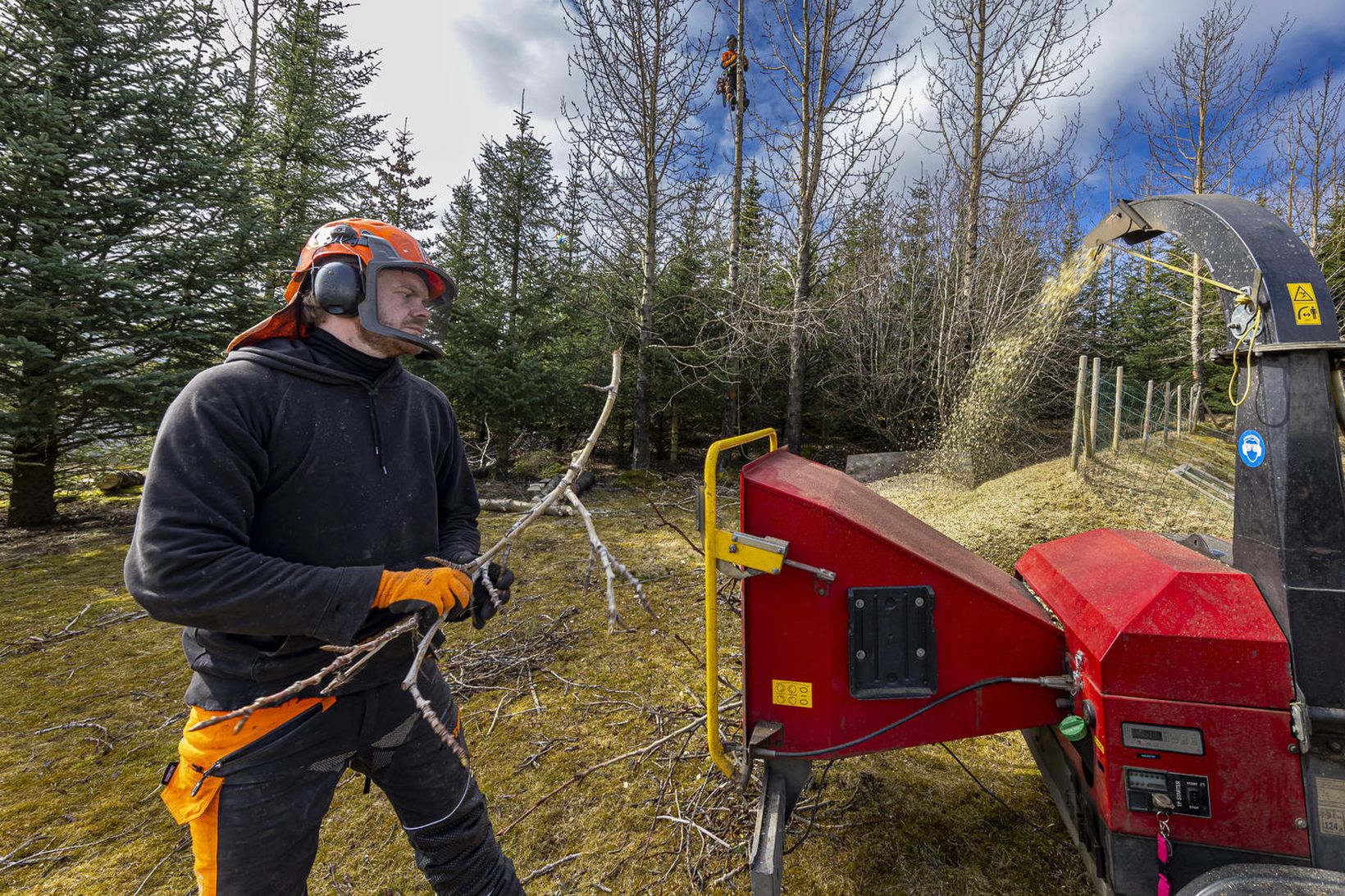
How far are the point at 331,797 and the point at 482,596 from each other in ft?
2.21

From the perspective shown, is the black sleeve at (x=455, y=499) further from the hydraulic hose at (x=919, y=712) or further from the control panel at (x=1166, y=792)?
the control panel at (x=1166, y=792)

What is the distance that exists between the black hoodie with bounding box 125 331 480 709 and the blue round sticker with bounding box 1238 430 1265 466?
2456 millimetres

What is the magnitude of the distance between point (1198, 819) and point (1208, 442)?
1118cm

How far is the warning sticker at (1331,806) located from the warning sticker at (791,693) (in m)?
1.24

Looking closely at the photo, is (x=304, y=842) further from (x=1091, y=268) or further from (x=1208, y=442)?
(x=1208, y=442)

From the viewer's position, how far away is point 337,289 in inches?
58.5

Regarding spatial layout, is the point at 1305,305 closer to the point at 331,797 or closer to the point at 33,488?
the point at 331,797

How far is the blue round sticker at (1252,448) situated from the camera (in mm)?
1412

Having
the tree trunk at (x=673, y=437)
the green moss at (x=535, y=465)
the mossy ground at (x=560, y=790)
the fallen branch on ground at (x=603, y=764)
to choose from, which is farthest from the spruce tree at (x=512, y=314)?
the fallen branch on ground at (x=603, y=764)

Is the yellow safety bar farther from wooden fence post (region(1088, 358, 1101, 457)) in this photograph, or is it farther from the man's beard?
wooden fence post (region(1088, 358, 1101, 457))

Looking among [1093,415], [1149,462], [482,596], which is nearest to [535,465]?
[482,596]

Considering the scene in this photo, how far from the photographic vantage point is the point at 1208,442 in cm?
896

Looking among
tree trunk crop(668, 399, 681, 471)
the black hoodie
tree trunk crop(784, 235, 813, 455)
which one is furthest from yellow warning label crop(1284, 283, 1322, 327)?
tree trunk crop(668, 399, 681, 471)

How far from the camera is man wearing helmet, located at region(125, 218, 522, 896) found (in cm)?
123
